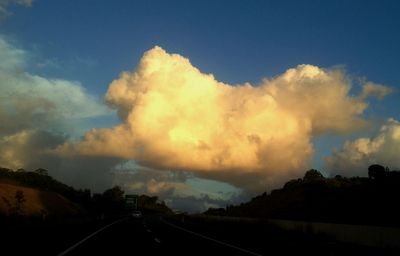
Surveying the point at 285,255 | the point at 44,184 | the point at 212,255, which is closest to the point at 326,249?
the point at 285,255

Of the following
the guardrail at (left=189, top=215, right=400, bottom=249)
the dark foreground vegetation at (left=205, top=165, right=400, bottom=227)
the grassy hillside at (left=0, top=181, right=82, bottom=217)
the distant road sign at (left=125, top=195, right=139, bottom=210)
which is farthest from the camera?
the distant road sign at (left=125, top=195, right=139, bottom=210)

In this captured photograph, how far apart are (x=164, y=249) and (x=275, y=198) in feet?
284

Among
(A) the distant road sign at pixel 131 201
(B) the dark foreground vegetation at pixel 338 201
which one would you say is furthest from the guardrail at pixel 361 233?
(A) the distant road sign at pixel 131 201

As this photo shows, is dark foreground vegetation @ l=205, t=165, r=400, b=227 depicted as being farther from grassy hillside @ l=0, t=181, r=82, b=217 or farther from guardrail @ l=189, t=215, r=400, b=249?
grassy hillside @ l=0, t=181, r=82, b=217

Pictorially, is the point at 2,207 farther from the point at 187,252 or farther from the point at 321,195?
the point at 187,252

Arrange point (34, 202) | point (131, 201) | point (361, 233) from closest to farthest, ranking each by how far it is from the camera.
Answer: point (361, 233) → point (131, 201) → point (34, 202)

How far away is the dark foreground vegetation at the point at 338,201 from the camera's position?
2446 inches

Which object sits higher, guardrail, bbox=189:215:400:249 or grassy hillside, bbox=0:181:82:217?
grassy hillside, bbox=0:181:82:217

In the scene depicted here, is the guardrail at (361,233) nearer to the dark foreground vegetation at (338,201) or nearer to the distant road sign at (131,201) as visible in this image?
the dark foreground vegetation at (338,201)

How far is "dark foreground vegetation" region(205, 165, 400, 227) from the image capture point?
204ft

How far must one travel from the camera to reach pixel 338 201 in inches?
3115

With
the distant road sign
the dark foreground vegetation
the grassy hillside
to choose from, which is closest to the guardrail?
the dark foreground vegetation

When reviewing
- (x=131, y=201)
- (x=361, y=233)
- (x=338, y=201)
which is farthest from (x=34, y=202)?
(x=361, y=233)

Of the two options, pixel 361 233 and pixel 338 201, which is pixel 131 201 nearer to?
pixel 338 201
